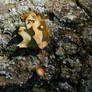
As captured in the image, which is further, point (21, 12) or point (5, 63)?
point (21, 12)

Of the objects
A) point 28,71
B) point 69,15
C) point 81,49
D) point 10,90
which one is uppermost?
point 69,15

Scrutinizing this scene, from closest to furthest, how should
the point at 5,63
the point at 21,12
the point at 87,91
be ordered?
the point at 87,91
the point at 5,63
the point at 21,12

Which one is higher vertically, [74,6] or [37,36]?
[74,6]

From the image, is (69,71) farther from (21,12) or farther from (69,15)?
(21,12)

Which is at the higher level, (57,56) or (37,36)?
(37,36)

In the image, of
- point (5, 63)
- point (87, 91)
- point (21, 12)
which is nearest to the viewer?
point (87, 91)

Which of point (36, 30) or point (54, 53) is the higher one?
point (36, 30)

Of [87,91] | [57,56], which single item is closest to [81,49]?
[57,56]

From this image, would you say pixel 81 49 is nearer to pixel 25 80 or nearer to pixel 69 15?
pixel 69 15

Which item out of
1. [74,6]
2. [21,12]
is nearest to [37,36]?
[21,12]
